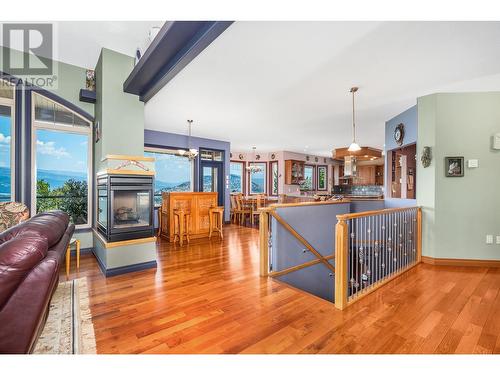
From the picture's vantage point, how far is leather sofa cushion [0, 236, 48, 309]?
47.5 inches

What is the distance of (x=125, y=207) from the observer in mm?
3297

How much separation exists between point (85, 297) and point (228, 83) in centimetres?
322

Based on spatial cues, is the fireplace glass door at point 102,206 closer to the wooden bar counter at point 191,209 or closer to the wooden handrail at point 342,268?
the wooden bar counter at point 191,209

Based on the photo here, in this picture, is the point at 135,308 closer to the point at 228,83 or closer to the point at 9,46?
the point at 228,83

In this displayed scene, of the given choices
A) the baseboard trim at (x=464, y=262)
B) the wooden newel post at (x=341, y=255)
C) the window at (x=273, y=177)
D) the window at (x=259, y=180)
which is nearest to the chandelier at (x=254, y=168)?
the window at (x=259, y=180)

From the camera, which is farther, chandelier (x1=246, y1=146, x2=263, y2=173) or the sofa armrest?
chandelier (x1=246, y1=146, x2=263, y2=173)

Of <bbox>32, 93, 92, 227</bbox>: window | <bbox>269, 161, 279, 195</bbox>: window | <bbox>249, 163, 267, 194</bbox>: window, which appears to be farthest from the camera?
<bbox>249, 163, 267, 194</bbox>: window

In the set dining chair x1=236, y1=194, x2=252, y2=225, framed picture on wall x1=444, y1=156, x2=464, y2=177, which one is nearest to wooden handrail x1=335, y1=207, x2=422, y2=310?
framed picture on wall x1=444, y1=156, x2=464, y2=177

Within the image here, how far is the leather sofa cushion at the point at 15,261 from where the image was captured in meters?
1.21

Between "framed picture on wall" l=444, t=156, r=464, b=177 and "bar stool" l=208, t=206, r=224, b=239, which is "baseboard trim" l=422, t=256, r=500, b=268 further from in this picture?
"bar stool" l=208, t=206, r=224, b=239

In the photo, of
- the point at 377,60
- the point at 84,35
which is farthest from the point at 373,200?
the point at 84,35

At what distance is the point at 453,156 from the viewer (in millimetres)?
3699

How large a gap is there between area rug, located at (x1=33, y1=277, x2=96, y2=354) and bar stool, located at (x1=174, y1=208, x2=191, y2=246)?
7.82 feet

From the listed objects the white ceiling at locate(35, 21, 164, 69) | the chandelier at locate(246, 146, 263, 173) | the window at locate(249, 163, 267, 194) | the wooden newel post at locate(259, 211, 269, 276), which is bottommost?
the wooden newel post at locate(259, 211, 269, 276)
